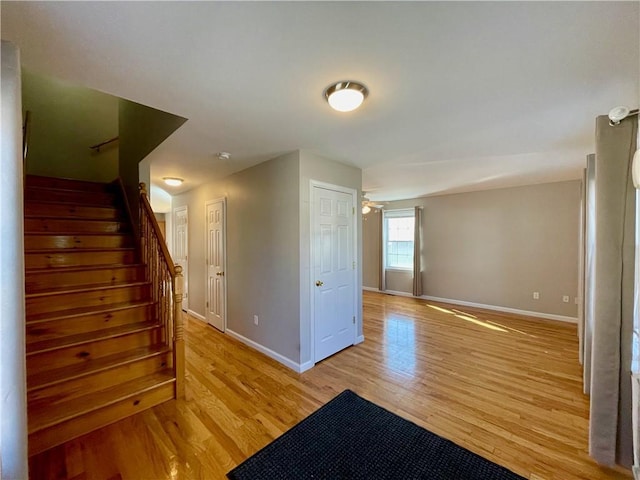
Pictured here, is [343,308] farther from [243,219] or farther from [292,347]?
[243,219]

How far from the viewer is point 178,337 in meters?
2.33

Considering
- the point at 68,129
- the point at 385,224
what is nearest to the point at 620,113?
the point at 385,224

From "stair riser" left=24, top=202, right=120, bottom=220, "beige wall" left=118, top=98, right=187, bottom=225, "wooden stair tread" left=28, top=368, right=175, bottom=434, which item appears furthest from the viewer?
"stair riser" left=24, top=202, right=120, bottom=220

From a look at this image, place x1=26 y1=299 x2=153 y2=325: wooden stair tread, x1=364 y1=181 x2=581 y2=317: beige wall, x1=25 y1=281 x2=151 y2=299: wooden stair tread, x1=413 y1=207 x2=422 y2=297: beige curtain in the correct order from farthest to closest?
1. x1=413 y1=207 x2=422 y2=297: beige curtain
2. x1=364 y1=181 x2=581 y2=317: beige wall
3. x1=25 y1=281 x2=151 y2=299: wooden stair tread
4. x1=26 y1=299 x2=153 y2=325: wooden stair tread

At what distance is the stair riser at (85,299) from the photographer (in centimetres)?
223

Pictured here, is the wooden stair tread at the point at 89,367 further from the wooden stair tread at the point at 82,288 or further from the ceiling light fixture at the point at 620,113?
the ceiling light fixture at the point at 620,113

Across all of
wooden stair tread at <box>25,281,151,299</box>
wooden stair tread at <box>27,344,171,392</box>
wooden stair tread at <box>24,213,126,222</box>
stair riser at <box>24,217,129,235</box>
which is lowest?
wooden stair tread at <box>27,344,171,392</box>

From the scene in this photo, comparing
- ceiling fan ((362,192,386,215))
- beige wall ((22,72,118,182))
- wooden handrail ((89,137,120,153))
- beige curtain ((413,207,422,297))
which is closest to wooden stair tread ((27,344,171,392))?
beige wall ((22,72,118,182))

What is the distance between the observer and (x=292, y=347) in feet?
9.29

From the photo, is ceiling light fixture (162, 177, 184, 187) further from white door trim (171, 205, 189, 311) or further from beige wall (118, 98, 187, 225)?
white door trim (171, 205, 189, 311)

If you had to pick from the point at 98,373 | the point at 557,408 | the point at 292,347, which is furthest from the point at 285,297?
the point at 557,408

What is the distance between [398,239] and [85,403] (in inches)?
234

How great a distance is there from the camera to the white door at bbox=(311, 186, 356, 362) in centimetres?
292

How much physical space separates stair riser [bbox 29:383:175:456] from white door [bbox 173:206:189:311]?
2.85 metres
